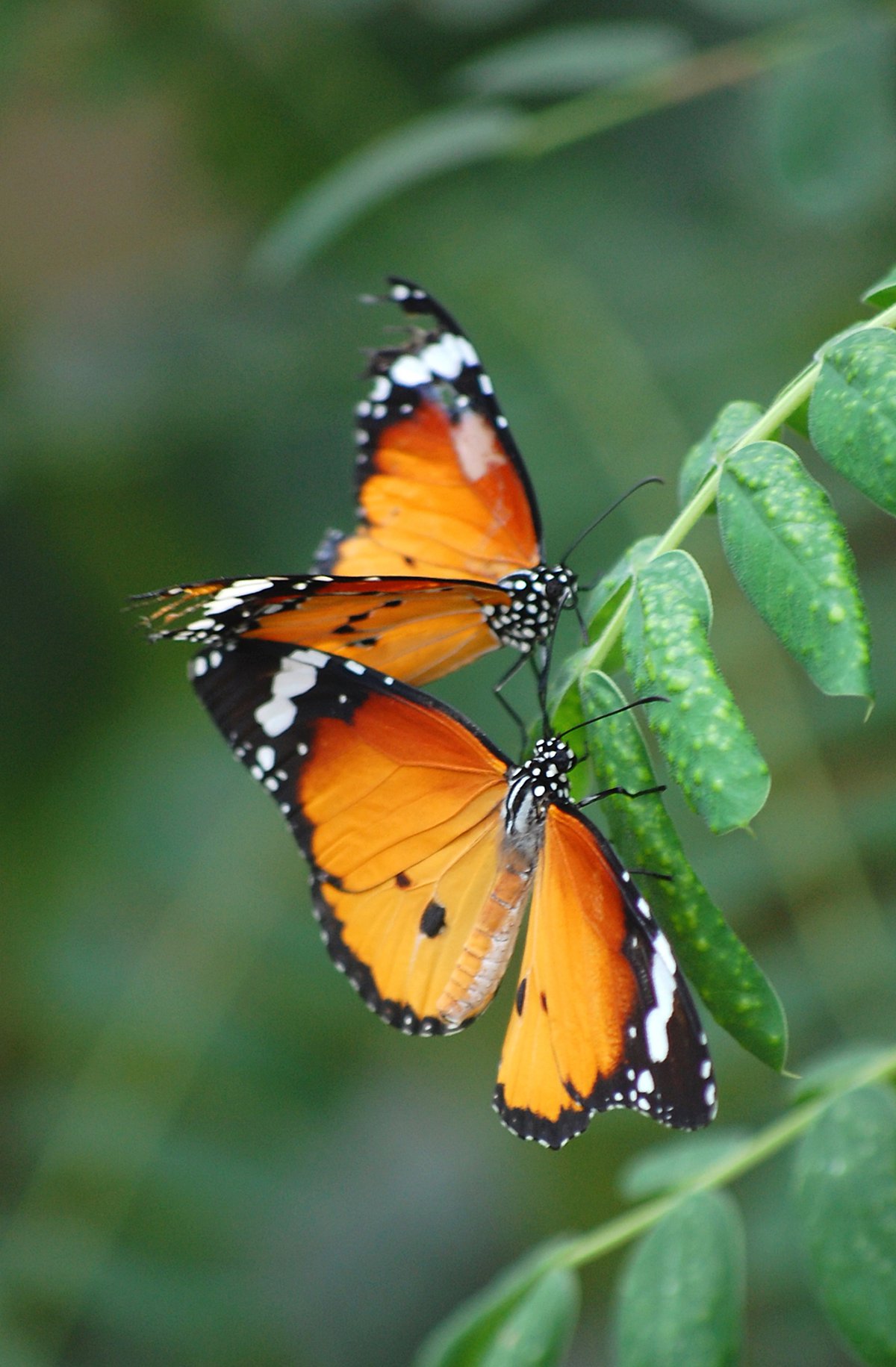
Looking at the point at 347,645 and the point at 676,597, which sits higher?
the point at 347,645

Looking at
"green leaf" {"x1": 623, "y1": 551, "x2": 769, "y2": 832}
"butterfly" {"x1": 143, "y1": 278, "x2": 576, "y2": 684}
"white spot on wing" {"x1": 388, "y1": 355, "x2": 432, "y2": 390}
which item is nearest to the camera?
"green leaf" {"x1": 623, "y1": 551, "x2": 769, "y2": 832}

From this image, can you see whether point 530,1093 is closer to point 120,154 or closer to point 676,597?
point 676,597

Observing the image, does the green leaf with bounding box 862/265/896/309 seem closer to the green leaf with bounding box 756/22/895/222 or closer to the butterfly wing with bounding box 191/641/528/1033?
the butterfly wing with bounding box 191/641/528/1033

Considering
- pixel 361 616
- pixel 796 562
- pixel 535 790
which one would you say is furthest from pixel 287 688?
pixel 796 562

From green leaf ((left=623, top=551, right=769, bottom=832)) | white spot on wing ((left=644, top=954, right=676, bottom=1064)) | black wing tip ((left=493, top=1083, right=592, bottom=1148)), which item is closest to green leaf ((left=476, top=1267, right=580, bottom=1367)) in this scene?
black wing tip ((left=493, top=1083, right=592, bottom=1148))

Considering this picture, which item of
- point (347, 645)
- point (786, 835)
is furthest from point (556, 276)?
point (347, 645)

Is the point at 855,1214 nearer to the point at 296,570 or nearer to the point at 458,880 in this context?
the point at 458,880
